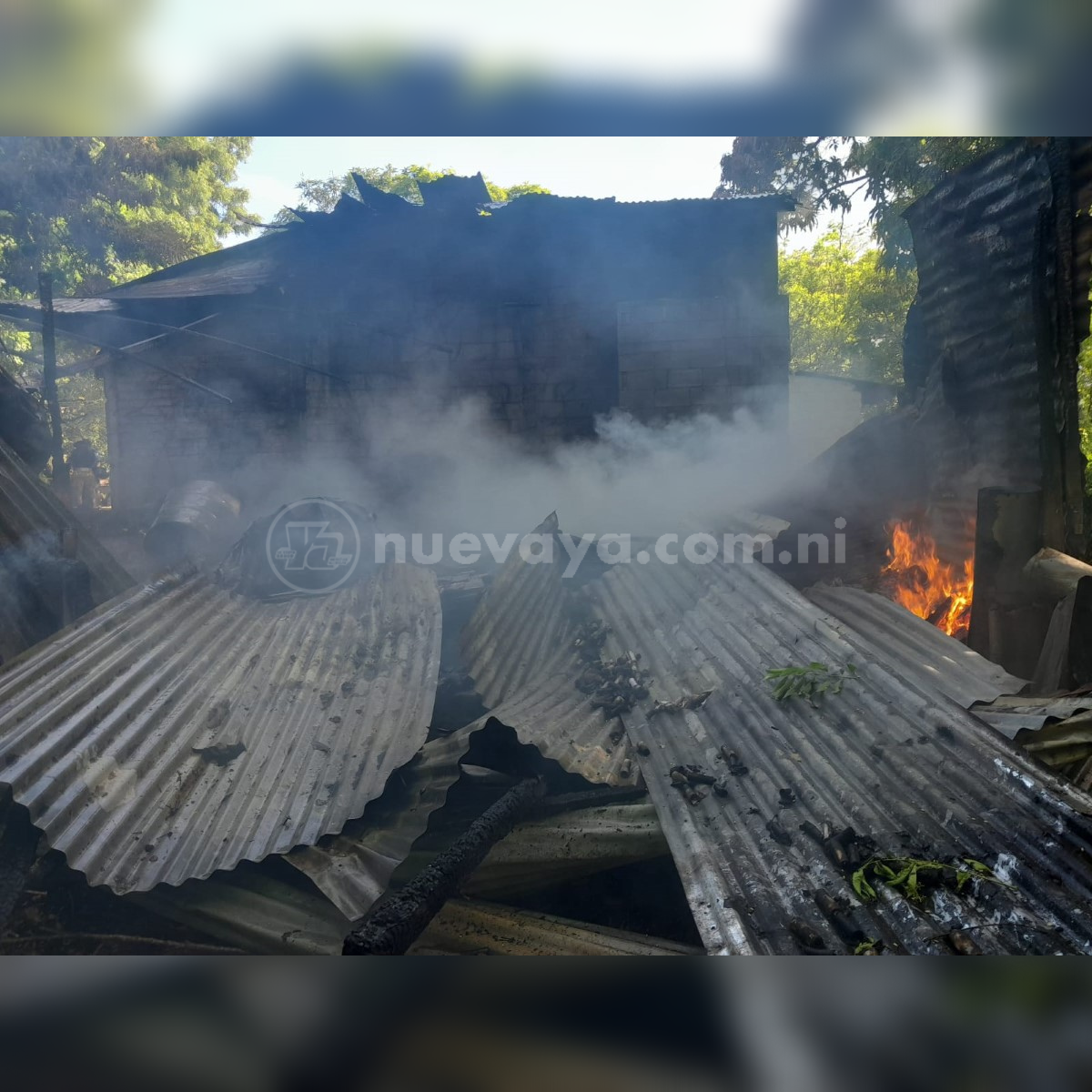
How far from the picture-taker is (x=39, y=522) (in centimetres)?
567

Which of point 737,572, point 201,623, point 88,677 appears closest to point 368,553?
point 201,623

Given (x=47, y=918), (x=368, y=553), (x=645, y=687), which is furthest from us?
(x=368, y=553)

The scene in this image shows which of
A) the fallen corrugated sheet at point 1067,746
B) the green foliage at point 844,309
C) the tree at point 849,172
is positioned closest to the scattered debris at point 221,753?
the fallen corrugated sheet at point 1067,746

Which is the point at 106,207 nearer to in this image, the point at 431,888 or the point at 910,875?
the point at 431,888

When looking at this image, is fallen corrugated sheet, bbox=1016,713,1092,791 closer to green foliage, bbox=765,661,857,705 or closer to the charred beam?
green foliage, bbox=765,661,857,705

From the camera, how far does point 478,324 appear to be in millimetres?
9500

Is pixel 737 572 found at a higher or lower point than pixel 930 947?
higher

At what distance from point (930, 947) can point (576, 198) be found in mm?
8550

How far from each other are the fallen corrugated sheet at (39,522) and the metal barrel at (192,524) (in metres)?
0.98

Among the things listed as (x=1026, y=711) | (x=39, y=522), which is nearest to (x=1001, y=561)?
(x=1026, y=711)

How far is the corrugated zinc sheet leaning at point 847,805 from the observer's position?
93.6 inches

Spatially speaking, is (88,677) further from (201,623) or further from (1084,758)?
(1084,758)

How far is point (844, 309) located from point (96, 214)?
20940mm

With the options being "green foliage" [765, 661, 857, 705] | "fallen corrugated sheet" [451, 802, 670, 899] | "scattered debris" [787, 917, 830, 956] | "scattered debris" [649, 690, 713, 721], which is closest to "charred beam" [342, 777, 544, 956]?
"fallen corrugated sheet" [451, 802, 670, 899]
